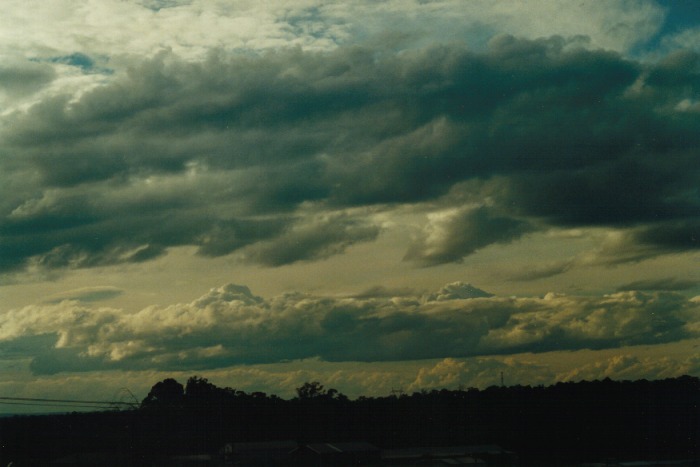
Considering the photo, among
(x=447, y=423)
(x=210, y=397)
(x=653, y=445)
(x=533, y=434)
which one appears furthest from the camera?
(x=210, y=397)

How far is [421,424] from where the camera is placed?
169875 millimetres

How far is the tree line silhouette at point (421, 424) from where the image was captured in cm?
14788

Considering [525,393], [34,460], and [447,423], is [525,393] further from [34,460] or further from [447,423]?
[34,460]

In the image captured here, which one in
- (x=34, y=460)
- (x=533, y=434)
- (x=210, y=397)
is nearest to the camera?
(x=34, y=460)

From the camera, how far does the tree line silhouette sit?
14788 cm

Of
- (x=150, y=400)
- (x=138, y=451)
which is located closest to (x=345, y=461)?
(x=138, y=451)

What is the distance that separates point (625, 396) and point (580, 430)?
26.4 meters

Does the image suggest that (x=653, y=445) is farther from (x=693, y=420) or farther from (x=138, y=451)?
(x=138, y=451)

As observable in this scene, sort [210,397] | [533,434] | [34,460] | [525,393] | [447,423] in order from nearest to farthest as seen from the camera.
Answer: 1. [34,460]
2. [533,434]
3. [447,423]
4. [525,393]
5. [210,397]

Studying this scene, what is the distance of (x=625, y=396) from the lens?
176 metres

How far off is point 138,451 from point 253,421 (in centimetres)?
3080

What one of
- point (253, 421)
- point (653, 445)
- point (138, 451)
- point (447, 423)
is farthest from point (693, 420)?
point (138, 451)

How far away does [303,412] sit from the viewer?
180750 millimetres

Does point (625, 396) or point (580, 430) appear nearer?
point (580, 430)
